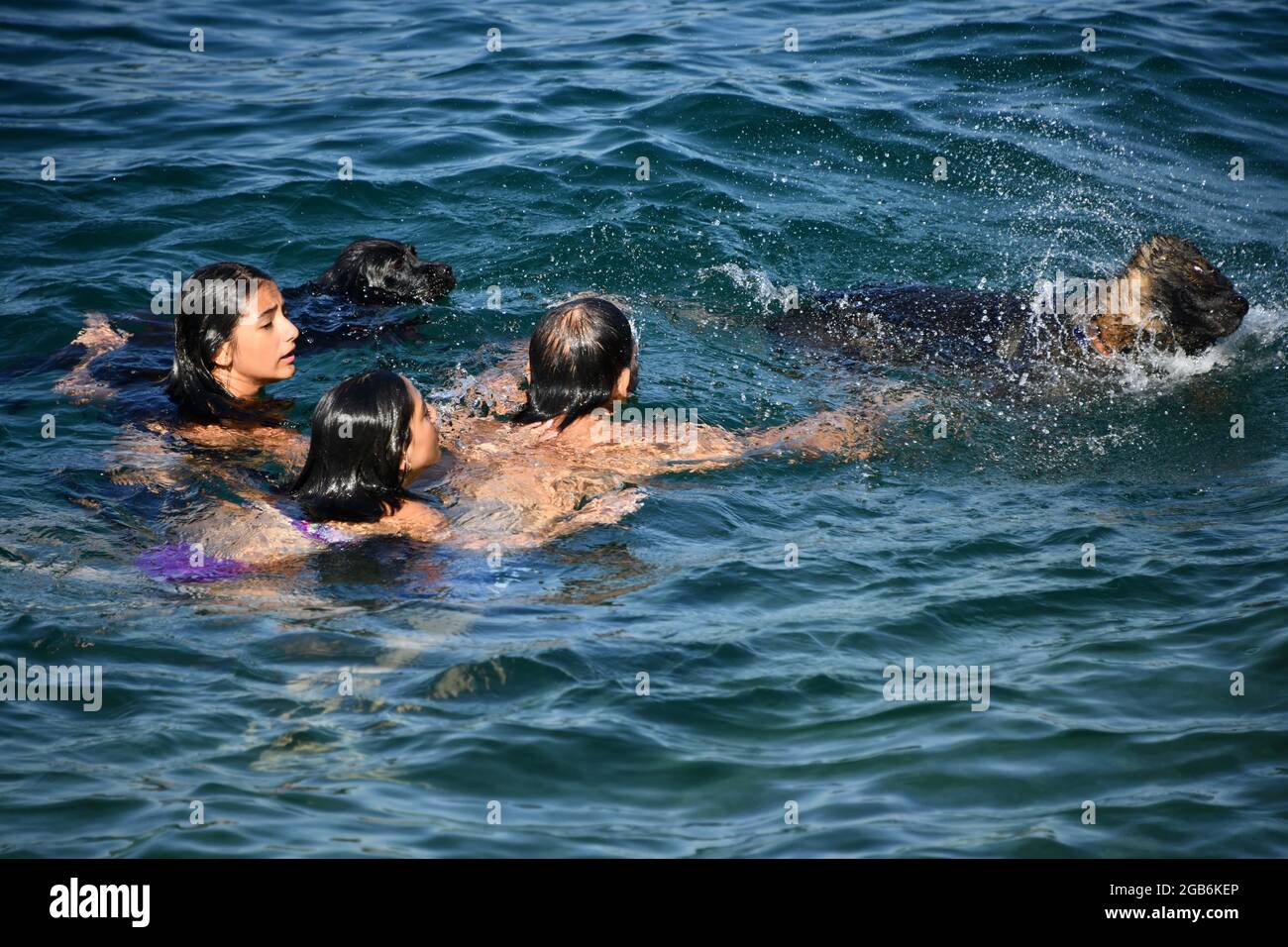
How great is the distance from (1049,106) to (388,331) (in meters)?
7.75

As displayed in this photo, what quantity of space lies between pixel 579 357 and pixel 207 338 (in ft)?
7.08

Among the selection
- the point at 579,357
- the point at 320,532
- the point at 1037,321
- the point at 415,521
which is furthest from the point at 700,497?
the point at 1037,321

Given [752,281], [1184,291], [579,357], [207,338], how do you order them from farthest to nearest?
[752,281] < [1184,291] < [207,338] < [579,357]

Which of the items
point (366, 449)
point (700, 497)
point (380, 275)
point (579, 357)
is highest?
point (380, 275)

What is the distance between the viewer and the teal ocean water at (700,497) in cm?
443

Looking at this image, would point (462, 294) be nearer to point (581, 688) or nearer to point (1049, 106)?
point (581, 688)

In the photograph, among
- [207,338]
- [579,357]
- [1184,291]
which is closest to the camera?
[579,357]

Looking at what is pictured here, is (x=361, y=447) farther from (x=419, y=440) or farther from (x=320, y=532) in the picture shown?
(x=320, y=532)

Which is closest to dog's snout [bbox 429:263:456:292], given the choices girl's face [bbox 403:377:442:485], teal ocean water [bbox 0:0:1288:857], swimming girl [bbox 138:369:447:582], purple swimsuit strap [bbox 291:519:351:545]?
teal ocean water [bbox 0:0:1288:857]

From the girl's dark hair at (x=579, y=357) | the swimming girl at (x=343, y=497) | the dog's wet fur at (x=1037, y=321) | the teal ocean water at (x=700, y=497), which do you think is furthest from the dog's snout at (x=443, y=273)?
the swimming girl at (x=343, y=497)

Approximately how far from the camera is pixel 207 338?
23.8 feet

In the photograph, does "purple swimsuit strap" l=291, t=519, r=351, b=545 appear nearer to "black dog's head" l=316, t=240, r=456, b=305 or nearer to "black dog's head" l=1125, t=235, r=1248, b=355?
"black dog's head" l=316, t=240, r=456, b=305

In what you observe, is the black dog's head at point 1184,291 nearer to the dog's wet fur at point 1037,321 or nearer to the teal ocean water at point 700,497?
the dog's wet fur at point 1037,321
